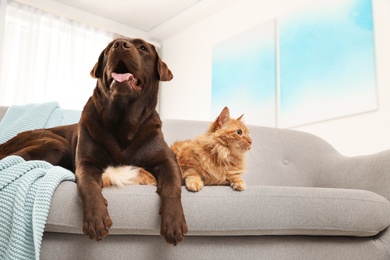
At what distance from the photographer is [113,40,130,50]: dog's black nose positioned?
1225 mm

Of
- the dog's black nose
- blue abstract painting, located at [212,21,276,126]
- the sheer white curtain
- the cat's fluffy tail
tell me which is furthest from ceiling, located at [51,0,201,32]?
the cat's fluffy tail

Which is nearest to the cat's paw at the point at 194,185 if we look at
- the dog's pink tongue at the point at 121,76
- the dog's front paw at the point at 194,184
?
the dog's front paw at the point at 194,184

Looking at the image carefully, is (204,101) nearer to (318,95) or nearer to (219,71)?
(219,71)

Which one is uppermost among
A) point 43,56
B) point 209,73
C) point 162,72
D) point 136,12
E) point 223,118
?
point 136,12

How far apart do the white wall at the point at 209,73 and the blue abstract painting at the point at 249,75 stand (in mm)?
149

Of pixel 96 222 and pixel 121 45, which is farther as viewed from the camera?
pixel 121 45

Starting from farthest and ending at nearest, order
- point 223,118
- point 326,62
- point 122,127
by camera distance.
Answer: point 326,62, point 223,118, point 122,127

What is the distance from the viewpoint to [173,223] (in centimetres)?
102

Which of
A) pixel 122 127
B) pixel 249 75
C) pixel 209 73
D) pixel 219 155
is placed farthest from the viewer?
pixel 209 73

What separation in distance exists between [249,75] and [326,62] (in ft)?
2.54

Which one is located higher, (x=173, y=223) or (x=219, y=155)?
(x=219, y=155)

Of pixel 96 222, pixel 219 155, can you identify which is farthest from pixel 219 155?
pixel 96 222

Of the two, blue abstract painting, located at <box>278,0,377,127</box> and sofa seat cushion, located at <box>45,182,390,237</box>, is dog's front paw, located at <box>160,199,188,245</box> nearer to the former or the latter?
sofa seat cushion, located at <box>45,182,390,237</box>

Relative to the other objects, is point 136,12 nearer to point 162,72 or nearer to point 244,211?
point 162,72
